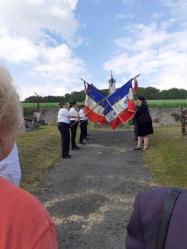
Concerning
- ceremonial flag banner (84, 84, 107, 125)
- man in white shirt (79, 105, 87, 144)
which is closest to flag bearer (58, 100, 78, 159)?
man in white shirt (79, 105, 87, 144)

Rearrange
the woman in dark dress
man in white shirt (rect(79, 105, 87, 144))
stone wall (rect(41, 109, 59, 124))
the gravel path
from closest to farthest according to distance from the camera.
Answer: the gravel path → the woman in dark dress → man in white shirt (rect(79, 105, 87, 144)) → stone wall (rect(41, 109, 59, 124))

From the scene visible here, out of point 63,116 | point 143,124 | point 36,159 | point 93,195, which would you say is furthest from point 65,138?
point 93,195

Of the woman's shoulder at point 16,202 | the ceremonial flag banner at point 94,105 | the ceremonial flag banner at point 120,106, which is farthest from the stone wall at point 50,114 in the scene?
the woman's shoulder at point 16,202

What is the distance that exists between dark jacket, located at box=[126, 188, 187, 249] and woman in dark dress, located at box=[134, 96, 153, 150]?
14353mm

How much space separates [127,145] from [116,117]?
3.40 m

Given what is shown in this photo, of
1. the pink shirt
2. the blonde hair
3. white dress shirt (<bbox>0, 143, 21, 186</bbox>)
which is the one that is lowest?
white dress shirt (<bbox>0, 143, 21, 186</bbox>)

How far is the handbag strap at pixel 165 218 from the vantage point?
70.1 inches

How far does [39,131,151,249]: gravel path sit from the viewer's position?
6449 mm

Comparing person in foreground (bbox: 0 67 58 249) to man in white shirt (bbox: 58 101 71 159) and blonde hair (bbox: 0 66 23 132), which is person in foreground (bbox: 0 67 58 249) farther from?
man in white shirt (bbox: 58 101 71 159)

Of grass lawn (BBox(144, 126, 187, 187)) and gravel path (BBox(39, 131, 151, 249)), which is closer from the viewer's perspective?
gravel path (BBox(39, 131, 151, 249))

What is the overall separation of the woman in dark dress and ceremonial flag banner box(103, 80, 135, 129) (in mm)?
3868

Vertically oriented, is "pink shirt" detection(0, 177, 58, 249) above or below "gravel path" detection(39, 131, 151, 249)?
above

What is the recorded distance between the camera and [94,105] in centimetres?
2158

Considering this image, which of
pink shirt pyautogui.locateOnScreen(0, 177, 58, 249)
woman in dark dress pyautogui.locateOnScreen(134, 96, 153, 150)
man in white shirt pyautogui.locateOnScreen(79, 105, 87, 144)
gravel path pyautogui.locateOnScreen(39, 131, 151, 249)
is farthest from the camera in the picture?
man in white shirt pyautogui.locateOnScreen(79, 105, 87, 144)
